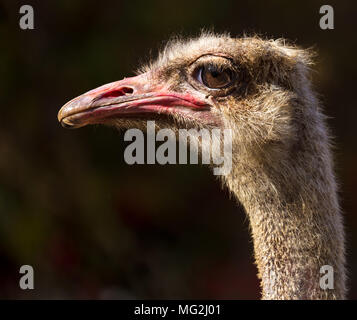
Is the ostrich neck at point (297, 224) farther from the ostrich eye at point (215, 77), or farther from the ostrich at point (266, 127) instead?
the ostrich eye at point (215, 77)

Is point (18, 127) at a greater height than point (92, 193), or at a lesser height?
greater

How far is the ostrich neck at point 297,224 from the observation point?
2908mm

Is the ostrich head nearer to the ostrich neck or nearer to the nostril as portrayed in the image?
the nostril

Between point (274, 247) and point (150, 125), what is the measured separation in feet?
2.34

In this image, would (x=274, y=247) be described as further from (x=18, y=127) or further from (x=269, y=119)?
(x=18, y=127)

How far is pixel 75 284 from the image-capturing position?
673 cm

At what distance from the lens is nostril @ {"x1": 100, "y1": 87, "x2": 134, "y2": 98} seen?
3078 millimetres

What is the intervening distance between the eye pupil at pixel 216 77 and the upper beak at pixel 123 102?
9 centimetres

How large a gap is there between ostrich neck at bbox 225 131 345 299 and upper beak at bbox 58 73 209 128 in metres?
0.39

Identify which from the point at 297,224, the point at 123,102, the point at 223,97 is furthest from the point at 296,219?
the point at 123,102

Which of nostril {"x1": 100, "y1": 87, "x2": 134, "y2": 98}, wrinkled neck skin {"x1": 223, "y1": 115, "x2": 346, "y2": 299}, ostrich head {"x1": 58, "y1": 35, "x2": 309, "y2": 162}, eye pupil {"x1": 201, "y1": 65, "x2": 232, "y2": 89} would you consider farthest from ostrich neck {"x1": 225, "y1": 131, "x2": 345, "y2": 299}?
nostril {"x1": 100, "y1": 87, "x2": 134, "y2": 98}

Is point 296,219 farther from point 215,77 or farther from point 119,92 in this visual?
point 119,92
